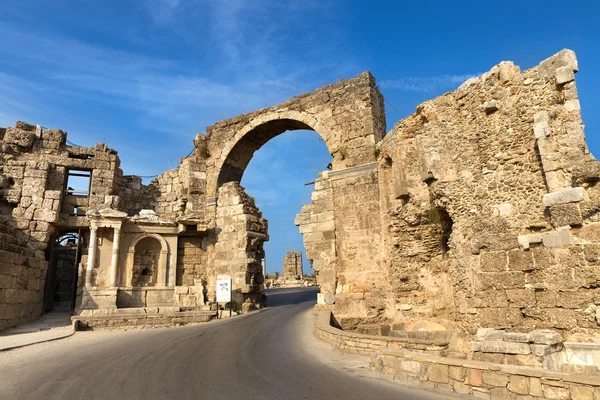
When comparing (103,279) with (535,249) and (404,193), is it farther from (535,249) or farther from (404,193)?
(535,249)

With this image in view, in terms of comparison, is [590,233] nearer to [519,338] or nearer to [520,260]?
[520,260]

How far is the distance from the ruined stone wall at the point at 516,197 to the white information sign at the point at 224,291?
6.29 metres

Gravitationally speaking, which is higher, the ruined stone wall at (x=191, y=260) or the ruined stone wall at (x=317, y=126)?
the ruined stone wall at (x=317, y=126)

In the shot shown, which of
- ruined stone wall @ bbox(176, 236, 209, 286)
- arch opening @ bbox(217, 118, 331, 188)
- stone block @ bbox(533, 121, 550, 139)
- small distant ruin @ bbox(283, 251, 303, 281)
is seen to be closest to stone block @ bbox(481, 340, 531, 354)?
stone block @ bbox(533, 121, 550, 139)

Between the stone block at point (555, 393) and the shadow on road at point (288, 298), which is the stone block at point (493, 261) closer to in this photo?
the stone block at point (555, 393)

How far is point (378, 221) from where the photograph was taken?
10.0m

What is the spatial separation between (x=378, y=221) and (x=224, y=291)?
5255 mm

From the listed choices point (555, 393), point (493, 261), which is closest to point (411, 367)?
point (555, 393)

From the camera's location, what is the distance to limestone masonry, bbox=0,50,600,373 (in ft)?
17.1

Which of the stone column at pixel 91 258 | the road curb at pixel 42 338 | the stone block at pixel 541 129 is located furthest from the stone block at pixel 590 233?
the stone column at pixel 91 258

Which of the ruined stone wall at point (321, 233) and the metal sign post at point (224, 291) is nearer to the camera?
the ruined stone wall at point (321, 233)

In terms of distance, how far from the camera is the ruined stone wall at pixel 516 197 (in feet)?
16.4

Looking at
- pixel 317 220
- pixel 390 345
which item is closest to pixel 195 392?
pixel 390 345

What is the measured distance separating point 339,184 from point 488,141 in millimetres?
5035
